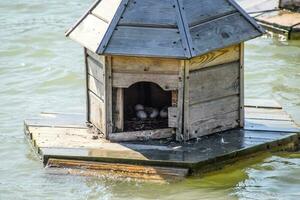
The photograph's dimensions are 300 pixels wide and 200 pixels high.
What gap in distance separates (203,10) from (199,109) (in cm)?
94

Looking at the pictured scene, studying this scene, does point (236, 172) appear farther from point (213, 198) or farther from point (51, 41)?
point (51, 41)

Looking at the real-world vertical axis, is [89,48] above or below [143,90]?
above

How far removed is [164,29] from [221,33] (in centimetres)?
58

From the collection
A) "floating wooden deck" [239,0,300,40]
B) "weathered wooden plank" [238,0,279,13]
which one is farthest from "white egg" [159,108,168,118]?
"weathered wooden plank" [238,0,279,13]

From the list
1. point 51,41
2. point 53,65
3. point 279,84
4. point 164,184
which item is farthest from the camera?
point 51,41

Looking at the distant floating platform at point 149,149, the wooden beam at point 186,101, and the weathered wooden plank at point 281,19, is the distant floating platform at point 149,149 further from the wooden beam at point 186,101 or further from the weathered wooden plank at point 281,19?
the weathered wooden plank at point 281,19

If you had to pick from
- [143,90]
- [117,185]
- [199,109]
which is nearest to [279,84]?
[143,90]

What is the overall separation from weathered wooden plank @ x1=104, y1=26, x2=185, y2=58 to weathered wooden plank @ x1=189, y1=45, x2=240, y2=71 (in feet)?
1.03

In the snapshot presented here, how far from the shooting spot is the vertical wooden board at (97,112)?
8.56m

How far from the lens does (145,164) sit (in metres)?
8.02

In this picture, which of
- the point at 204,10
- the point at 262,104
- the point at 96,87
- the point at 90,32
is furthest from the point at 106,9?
the point at 262,104

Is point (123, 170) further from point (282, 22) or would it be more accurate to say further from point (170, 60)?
point (282, 22)

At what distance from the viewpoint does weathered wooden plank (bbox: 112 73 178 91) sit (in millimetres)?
8195

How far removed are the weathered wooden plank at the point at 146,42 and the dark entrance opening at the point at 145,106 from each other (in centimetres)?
103
